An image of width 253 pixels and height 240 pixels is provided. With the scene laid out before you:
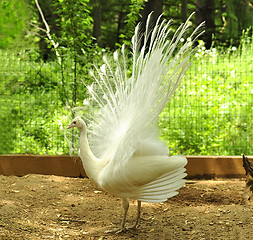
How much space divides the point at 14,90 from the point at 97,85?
3865 millimetres

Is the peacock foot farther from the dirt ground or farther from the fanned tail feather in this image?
the fanned tail feather

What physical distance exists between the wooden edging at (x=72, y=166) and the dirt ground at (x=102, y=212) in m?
0.21

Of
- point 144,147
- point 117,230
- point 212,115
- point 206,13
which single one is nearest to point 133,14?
point 212,115

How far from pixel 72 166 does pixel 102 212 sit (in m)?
1.72

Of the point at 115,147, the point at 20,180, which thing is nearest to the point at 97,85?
the point at 115,147

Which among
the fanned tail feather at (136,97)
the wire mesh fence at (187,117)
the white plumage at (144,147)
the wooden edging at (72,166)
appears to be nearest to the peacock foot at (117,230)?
the white plumage at (144,147)

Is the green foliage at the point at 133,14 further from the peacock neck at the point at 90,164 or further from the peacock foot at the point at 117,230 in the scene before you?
the peacock foot at the point at 117,230

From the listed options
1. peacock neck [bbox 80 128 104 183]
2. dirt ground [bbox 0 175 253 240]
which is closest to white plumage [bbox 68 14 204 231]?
peacock neck [bbox 80 128 104 183]

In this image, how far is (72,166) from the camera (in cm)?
689

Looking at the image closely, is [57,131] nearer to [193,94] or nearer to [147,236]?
[193,94]

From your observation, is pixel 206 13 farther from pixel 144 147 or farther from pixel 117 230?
pixel 117 230

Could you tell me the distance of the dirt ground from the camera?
4363 millimetres

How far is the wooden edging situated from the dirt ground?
0.21 m

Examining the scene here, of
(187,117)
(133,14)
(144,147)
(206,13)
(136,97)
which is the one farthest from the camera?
(206,13)
